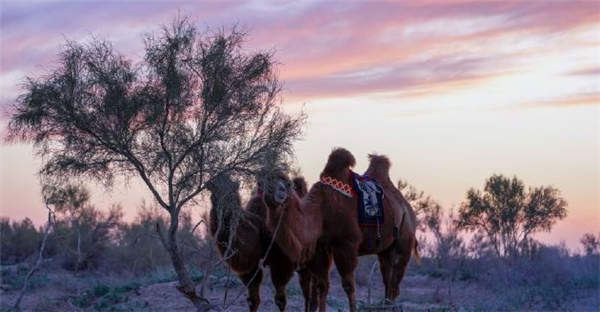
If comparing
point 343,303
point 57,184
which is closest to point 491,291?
point 343,303

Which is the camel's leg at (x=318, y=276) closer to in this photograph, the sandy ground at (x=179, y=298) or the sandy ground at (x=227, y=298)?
the sandy ground at (x=227, y=298)

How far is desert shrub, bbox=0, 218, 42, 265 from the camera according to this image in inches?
1670

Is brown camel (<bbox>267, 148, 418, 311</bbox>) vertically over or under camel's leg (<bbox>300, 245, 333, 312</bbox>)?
over

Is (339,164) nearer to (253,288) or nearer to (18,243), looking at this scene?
(253,288)

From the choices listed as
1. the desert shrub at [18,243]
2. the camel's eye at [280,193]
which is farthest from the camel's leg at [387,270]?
the desert shrub at [18,243]

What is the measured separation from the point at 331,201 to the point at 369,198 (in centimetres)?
99

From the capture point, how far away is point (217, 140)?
58.2 feet

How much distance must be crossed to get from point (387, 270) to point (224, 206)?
14.6ft

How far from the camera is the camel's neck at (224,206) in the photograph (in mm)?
16125

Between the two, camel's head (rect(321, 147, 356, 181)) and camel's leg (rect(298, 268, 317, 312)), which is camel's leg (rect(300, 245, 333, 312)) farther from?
camel's head (rect(321, 147, 356, 181))

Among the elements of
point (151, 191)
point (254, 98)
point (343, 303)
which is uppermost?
point (254, 98)

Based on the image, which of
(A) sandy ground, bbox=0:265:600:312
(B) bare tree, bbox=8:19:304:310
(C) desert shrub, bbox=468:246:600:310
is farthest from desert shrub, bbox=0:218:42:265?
(B) bare tree, bbox=8:19:304:310

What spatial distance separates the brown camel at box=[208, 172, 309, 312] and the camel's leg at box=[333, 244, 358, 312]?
2.89 feet

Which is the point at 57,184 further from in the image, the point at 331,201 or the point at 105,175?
the point at 331,201
